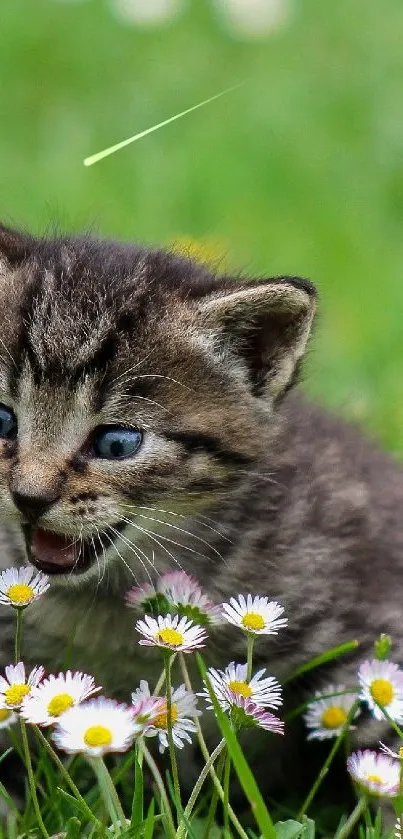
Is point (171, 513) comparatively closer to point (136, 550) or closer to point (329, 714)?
point (136, 550)

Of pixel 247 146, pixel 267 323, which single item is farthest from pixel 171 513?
pixel 247 146

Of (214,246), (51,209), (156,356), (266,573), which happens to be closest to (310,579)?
(266,573)

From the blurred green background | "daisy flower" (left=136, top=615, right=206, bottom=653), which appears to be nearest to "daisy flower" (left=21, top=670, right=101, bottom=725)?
"daisy flower" (left=136, top=615, right=206, bottom=653)

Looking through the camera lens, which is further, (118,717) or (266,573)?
(266,573)

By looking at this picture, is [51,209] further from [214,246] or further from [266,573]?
[266,573]

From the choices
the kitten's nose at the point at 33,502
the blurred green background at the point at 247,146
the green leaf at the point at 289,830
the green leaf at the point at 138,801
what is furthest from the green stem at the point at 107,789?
the blurred green background at the point at 247,146

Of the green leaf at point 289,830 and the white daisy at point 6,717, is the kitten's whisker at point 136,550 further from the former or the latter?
the green leaf at point 289,830
